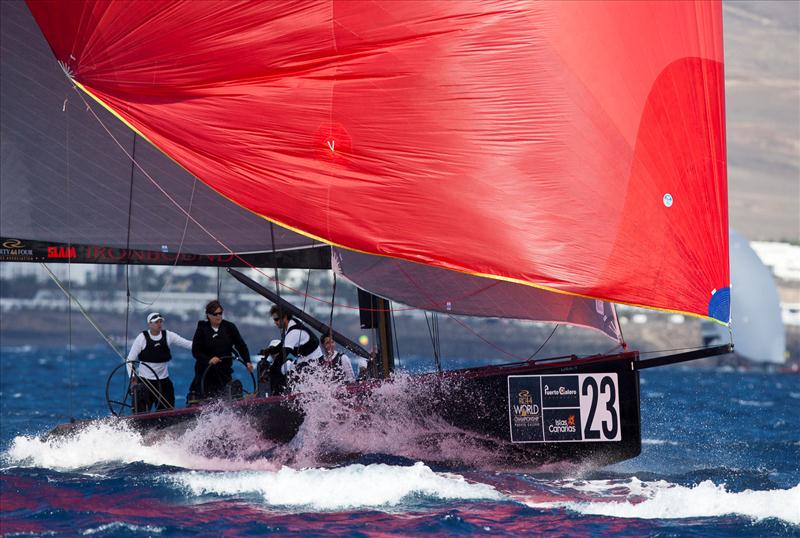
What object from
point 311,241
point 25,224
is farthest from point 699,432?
point 25,224

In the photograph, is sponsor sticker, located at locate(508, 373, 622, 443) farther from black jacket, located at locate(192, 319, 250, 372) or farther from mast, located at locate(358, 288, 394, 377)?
black jacket, located at locate(192, 319, 250, 372)

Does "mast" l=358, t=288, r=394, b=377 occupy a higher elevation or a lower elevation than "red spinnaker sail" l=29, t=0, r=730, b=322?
lower

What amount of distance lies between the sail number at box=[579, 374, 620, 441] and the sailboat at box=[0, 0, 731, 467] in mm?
11

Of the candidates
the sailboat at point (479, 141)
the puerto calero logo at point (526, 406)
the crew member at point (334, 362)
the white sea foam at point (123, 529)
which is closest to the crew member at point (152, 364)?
the sailboat at point (479, 141)

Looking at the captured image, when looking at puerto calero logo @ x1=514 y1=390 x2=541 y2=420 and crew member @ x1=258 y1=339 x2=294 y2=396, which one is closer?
puerto calero logo @ x1=514 y1=390 x2=541 y2=420

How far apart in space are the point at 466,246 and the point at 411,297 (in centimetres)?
150

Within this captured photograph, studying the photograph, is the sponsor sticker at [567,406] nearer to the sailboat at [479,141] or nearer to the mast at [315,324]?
the sailboat at [479,141]

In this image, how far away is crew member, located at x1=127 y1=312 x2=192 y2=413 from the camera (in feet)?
33.6

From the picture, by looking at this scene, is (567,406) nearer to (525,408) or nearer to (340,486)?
(525,408)

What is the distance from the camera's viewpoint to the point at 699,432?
16172 millimetres

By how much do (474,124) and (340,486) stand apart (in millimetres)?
2818

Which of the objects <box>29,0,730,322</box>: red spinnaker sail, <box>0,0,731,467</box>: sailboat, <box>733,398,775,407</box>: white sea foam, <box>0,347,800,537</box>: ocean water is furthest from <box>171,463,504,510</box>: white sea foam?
<box>733,398,775,407</box>: white sea foam

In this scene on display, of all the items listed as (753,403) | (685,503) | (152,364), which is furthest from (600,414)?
(753,403)

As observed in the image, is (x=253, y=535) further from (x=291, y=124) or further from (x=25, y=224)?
(x=25, y=224)
